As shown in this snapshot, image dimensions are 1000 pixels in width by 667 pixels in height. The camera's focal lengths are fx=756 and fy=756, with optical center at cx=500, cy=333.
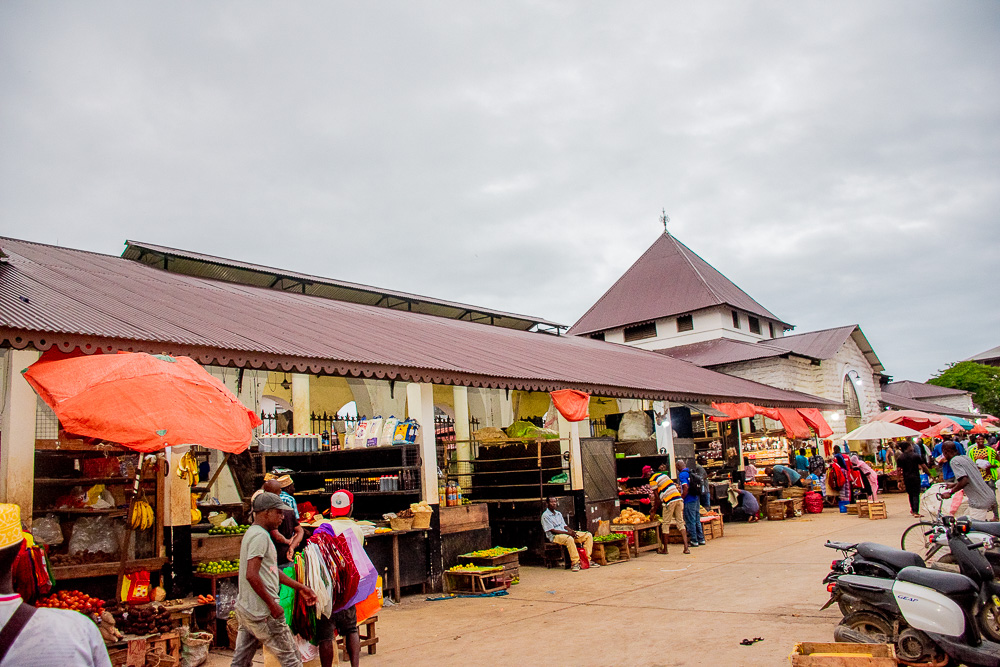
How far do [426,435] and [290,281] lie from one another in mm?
10975

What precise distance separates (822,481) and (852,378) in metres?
9.36

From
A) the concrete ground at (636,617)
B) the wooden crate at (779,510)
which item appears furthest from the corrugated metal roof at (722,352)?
the concrete ground at (636,617)

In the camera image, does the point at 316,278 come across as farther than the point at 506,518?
Yes

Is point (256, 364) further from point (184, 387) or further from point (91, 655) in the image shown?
point (91, 655)

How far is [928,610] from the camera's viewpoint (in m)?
5.68

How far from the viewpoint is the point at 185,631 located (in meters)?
7.42

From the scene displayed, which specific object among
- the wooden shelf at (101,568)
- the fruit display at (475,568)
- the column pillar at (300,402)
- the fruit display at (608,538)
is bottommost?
the fruit display at (608,538)

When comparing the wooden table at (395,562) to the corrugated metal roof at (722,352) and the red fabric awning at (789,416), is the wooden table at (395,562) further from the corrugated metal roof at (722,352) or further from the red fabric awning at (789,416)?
the corrugated metal roof at (722,352)

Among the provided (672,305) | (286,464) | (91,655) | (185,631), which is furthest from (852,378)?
(91,655)

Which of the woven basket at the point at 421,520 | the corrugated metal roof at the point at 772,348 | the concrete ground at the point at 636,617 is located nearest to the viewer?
the concrete ground at the point at 636,617

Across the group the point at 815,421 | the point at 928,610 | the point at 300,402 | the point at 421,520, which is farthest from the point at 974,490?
the point at 815,421

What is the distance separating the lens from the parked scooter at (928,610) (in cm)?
561

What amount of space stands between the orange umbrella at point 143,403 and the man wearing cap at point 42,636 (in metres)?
3.26

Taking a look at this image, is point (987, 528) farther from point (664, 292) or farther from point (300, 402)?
point (664, 292)
